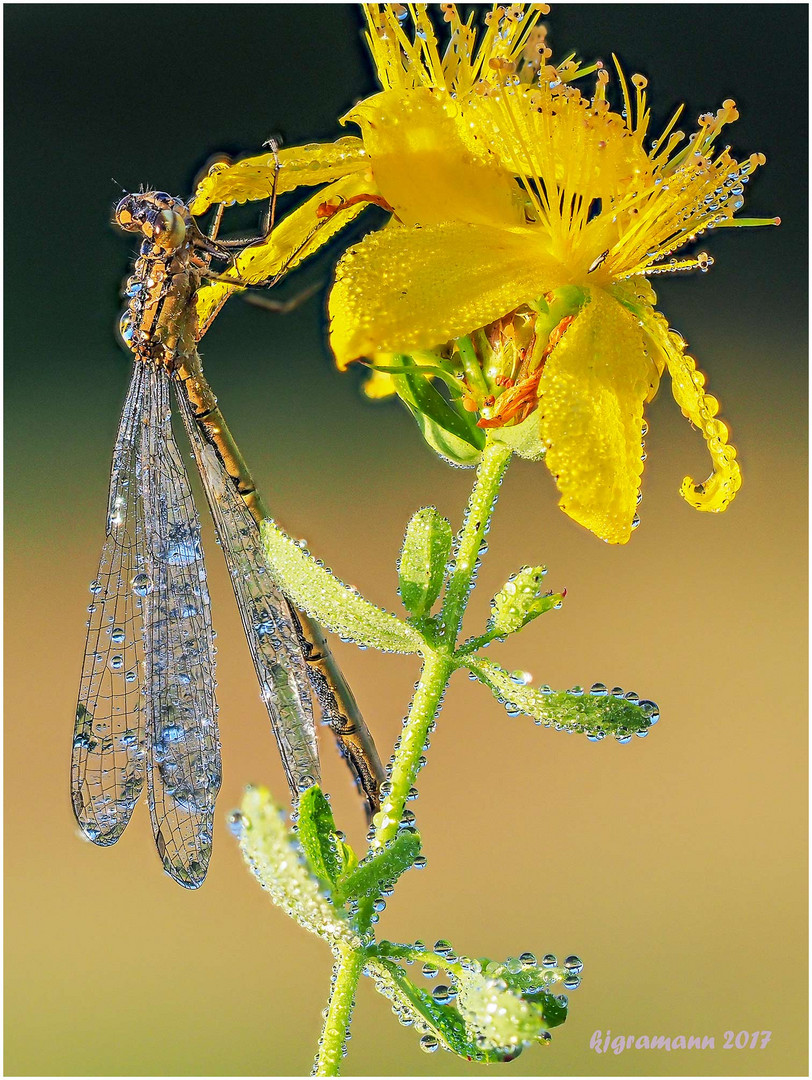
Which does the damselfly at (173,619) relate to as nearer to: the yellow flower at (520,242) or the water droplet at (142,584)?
the water droplet at (142,584)

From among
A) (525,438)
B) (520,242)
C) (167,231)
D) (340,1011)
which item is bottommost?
(340,1011)

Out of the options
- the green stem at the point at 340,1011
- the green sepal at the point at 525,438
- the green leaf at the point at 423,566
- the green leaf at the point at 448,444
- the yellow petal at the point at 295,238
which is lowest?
the green stem at the point at 340,1011

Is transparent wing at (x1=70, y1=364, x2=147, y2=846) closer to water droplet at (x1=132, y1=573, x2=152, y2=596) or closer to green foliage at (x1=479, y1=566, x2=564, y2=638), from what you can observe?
water droplet at (x1=132, y1=573, x2=152, y2=596)

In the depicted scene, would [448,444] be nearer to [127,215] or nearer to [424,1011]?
[424,1011]

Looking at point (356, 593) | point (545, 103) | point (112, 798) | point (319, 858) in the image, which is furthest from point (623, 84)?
point (112, 798)

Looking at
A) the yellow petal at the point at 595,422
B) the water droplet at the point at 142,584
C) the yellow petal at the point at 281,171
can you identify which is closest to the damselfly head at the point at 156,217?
the yellow petal at the point at 281,171

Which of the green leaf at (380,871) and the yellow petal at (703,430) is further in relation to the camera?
the yellow petal at (703,430)

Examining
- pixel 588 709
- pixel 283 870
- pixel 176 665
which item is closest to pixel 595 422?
pixel 588 709
